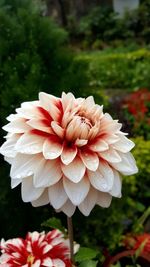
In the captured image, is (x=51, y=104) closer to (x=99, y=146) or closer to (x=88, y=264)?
(x=99, y=146)

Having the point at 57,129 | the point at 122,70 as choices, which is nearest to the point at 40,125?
the point at 57,129

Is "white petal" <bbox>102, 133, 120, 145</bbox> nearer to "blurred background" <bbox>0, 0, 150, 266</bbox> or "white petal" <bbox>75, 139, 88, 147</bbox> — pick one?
"white petal" <bbox>75, 139, 88, 147</bbox>

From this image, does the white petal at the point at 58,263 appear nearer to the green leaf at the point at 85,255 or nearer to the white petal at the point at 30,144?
the green leaf at the point at 85,255

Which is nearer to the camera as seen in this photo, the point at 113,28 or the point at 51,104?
the point at 51,104

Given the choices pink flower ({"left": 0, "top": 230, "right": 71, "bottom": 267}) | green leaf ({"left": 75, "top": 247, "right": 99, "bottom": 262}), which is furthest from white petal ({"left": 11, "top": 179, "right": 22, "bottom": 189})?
green leaf ({"left": 75, "top": 247, "right": 99, "bottom": 262})

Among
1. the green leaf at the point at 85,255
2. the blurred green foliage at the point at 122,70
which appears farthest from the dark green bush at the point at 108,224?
the blurred green foliage at the point at 122,70

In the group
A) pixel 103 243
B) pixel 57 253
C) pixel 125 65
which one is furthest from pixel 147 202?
pixel 125 65

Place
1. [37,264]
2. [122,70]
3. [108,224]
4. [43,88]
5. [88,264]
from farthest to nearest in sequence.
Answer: [122,70] → [108,224] → [43,88] → [88,264] → [37,264]
